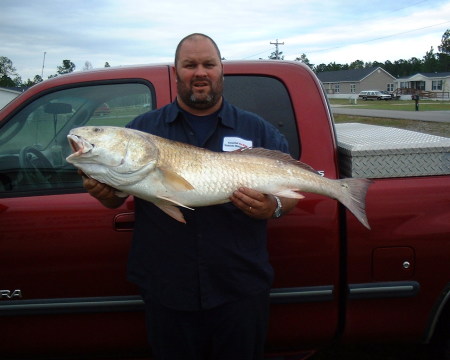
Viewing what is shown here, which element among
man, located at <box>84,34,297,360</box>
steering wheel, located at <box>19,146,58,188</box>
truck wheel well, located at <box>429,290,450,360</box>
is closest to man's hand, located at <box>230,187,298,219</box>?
man, located at <box>84,34,297,360</box>

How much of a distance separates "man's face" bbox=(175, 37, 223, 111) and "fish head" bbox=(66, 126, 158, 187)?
36 centimetres

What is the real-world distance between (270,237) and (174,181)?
0.81 metres

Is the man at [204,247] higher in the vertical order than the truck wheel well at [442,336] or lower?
higher

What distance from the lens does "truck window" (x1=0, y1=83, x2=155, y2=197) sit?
2738mm

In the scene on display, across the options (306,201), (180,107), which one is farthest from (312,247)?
(180,107)

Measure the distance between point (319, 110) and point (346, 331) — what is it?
1428 mm

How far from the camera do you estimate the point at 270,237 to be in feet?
8.68

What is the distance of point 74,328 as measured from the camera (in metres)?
2.76

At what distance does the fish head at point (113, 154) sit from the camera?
2.05m

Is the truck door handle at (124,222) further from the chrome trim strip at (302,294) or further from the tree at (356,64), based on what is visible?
the tree at (356,64)

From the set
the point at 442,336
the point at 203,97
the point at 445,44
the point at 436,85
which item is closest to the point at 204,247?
the point at 203,97

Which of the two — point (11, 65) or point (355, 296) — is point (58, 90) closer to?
point (355, 296)

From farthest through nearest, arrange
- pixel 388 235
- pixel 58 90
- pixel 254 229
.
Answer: pixel 58 90, pixel 388 235, pixel 254 229

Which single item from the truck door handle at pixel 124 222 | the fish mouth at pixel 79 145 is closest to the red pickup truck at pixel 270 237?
the truck door handle at pixel 124 222
